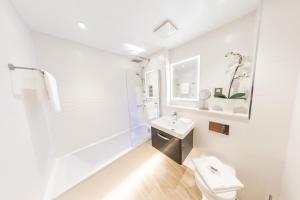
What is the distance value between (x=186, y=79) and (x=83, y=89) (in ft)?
6.96

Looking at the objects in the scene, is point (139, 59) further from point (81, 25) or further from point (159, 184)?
point (159, 184)

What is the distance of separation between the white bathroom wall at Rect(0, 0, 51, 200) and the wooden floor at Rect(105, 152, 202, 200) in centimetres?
84

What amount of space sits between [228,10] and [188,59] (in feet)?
2.48

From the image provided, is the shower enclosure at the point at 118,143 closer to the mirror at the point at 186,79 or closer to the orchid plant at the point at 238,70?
the mirror at the point at 186,79

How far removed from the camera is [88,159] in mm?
1944

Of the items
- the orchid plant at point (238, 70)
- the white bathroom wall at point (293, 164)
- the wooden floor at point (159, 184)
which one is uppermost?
the orchid plant at point (238, 70)

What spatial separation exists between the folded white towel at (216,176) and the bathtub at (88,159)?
1.41 meters

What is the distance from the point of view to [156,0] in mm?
961

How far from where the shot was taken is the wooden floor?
3.86 ft

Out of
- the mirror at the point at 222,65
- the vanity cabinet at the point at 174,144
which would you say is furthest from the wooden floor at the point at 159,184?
the mirror at the point at 222,65

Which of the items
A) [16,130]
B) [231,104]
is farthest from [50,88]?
[231,104]

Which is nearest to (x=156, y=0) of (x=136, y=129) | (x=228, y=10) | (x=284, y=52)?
(x=228, y=10)

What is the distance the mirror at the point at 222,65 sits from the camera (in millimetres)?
1153

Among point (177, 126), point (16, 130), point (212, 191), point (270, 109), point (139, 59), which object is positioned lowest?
point (212, 191)
